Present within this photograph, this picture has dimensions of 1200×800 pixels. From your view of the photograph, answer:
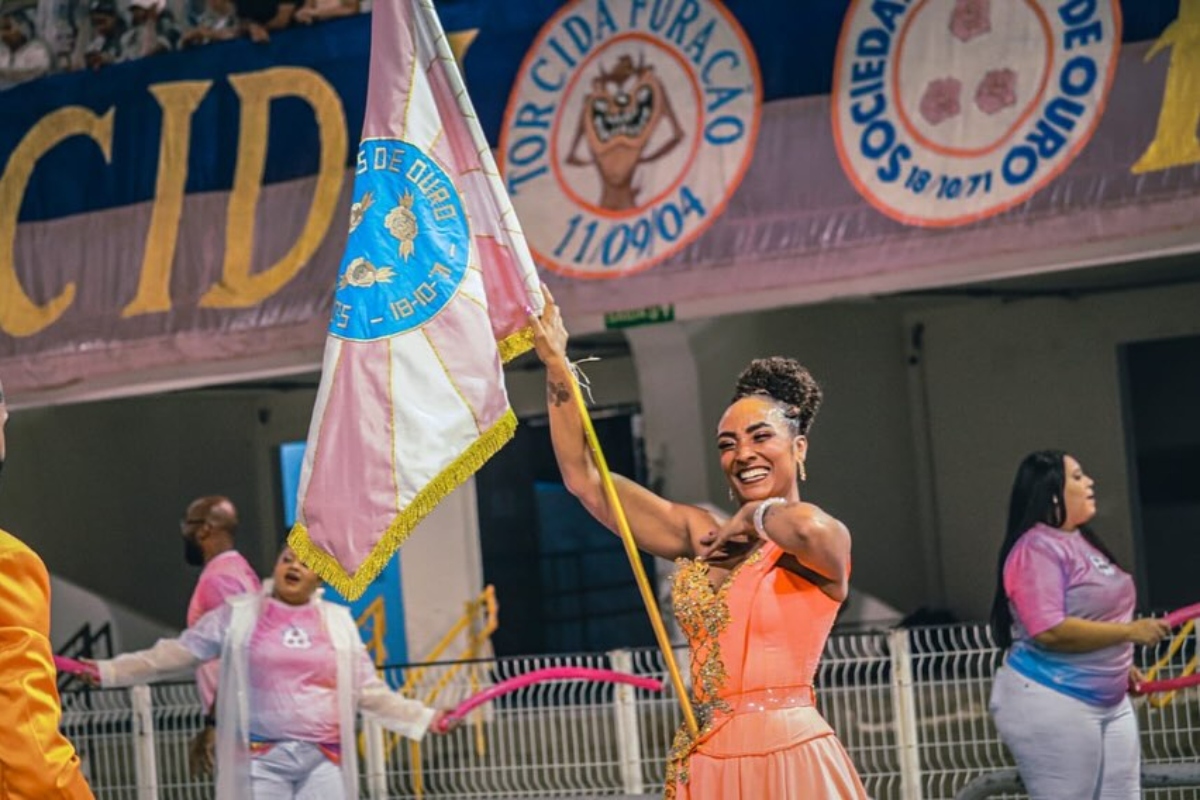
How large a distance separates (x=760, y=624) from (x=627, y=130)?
6.86 m

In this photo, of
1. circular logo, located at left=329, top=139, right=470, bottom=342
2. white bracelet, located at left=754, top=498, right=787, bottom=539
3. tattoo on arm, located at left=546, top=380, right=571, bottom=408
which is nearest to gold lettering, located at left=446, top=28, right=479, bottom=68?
circular logo, located at left=329, top=139, right=470, bottom=342

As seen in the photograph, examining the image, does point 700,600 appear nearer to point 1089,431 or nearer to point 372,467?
point 372,467

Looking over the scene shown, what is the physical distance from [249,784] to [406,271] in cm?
305

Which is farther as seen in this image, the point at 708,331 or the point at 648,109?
the point at 708,331

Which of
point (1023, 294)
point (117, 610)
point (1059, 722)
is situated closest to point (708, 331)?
point (1023, 294)

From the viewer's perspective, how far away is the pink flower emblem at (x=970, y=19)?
33.1 feet

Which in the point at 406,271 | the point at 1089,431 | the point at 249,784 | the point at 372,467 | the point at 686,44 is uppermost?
the point at 686,44

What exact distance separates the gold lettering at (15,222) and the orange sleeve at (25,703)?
9.22 meters

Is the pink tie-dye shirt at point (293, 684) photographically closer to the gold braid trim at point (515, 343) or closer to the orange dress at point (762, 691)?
the gold braid trim at point (515, 343)

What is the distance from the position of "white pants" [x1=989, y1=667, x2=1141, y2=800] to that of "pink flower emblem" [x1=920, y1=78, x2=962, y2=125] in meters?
4.01

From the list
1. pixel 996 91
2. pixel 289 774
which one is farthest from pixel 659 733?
pixel 996 91

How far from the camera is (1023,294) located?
673 inches

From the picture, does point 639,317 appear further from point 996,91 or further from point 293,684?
point 293,684

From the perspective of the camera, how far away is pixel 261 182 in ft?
40.5
